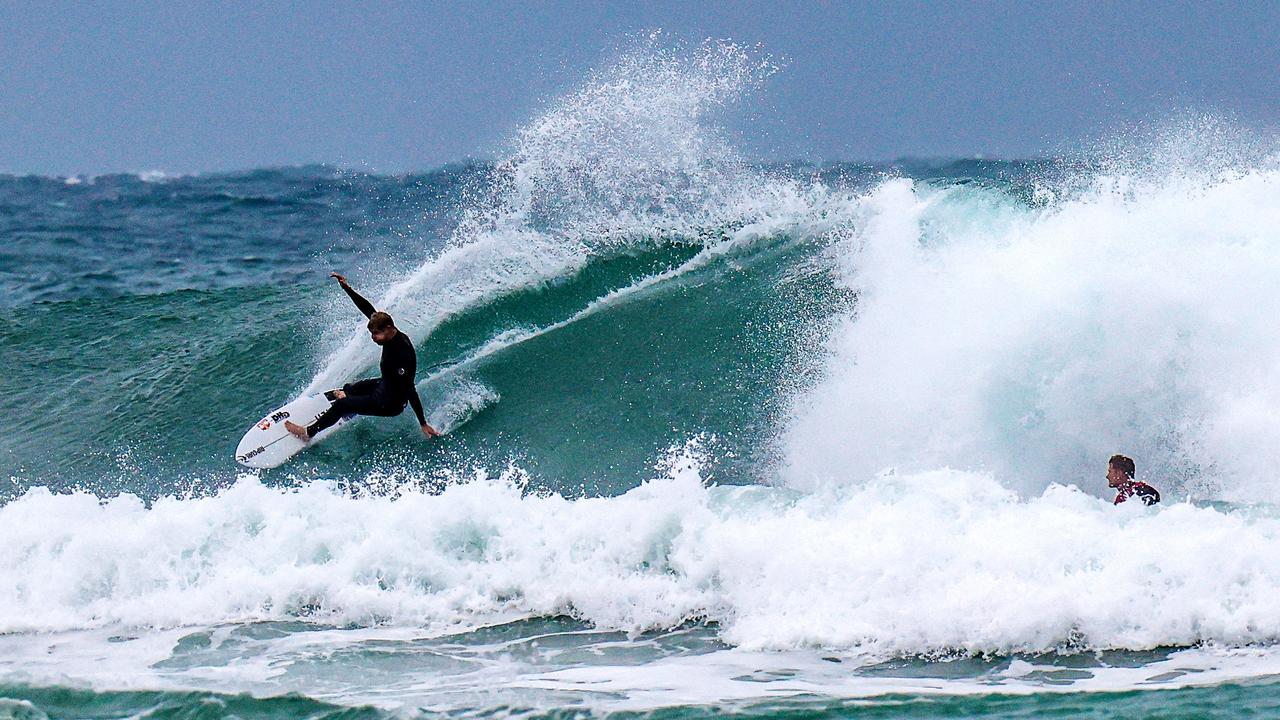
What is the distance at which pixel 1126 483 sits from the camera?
28.2ft

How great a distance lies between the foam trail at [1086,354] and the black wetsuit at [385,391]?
3232mm

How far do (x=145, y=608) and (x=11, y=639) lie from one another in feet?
2.73

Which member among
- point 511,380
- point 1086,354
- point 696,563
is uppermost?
point 511,380

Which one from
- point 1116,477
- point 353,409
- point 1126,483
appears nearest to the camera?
point 1126,483

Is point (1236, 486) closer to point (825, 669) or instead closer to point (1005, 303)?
point (1005, 303)

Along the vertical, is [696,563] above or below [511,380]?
below

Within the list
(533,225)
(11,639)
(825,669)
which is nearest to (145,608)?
(11,639)

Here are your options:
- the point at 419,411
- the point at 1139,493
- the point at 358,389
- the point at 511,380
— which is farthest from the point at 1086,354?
the point at 358,389

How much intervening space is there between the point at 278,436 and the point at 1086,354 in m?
6.83

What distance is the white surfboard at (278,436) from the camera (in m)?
10.8

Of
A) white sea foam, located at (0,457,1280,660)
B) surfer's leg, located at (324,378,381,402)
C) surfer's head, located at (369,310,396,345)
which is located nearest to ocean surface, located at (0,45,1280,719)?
white sea foam, located at (0,457,1280,660)

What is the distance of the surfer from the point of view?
27.4 ft

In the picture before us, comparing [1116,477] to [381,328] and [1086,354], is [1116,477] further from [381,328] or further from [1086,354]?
[381,328]

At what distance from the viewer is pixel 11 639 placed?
8.31 m
